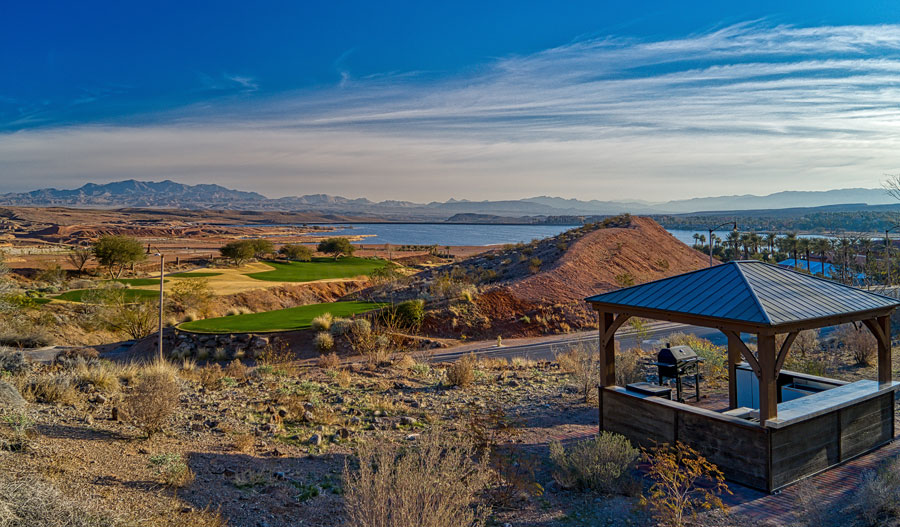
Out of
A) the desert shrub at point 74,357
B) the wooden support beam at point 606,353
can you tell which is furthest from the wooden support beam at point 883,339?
the desert shrub at point 74,357

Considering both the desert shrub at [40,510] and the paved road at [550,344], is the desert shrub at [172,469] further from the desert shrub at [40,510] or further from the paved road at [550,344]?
the paved road at [550,344]

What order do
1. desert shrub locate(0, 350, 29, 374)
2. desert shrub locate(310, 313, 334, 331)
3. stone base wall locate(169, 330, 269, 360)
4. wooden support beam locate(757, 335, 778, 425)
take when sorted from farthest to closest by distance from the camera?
desert shrub locate(310, 313, 334, 331), stone base wall locate(169, 330, 269, 360), desert shrub locate(0, 350, 29, 374), wooden support beam locate(757, 335, 778, 425)

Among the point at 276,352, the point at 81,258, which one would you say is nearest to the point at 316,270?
Answer: the point at 81,258

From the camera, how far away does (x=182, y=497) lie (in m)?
6.62

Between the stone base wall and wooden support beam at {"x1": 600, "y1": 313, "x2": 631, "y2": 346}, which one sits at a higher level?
wooden support beam at {"x1": 600, "y1": 313, "x2": 631, "y2": 346}

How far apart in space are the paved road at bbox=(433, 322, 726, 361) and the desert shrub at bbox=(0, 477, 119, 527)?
16.0 m

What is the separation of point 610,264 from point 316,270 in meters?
30.8

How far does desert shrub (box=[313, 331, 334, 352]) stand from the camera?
22125 mm

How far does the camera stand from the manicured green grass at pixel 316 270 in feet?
170

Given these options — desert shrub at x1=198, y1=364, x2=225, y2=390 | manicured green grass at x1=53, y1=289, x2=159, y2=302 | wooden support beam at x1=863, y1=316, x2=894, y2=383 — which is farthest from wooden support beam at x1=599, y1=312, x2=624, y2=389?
manicured green grass at x1=53, y1=289, x2=159, y2=302

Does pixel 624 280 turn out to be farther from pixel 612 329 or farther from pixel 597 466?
pixel 597 466

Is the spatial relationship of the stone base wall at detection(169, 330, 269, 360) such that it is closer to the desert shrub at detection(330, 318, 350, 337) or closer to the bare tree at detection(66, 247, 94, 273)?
Answer: the desert shrub at detection(330, 318, 350, 337)

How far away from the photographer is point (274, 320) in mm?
26344

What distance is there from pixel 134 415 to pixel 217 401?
3.04m
